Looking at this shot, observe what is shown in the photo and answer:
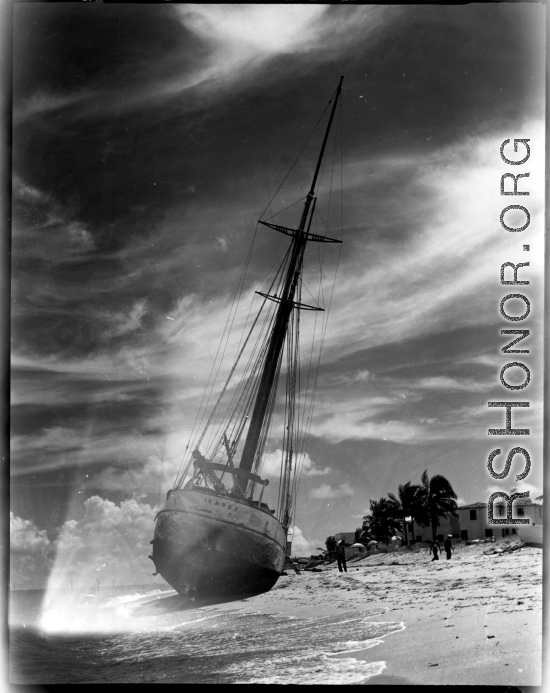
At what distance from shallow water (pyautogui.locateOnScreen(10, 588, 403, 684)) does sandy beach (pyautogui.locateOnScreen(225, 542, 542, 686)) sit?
16cm

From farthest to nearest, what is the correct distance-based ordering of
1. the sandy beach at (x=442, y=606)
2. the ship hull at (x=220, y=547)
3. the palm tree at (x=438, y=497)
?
the ship hull at (x=220, y=547) → the palm tree at (x=438, y=497) → the sandy beach at (x=442, y=606)

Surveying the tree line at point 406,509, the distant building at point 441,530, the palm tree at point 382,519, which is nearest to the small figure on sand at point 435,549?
the distant building at point 441,530

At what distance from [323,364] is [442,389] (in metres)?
1.34

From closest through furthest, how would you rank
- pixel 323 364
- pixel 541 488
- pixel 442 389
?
pixel 541 488, pixel 442 389, pixel 323 364

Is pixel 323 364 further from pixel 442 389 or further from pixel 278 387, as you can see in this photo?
pixel 442 389

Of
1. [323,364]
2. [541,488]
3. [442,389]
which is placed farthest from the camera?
[323,364]

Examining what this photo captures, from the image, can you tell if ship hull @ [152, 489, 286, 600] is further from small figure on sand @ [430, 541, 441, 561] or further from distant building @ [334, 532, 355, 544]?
small figure on sand @ [430, 541, 441, 561]

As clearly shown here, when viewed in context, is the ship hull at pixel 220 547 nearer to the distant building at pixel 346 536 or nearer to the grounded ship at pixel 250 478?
the grounded ship at pixel 250 478

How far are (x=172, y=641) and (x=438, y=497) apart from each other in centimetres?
325

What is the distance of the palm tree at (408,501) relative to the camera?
7613mm

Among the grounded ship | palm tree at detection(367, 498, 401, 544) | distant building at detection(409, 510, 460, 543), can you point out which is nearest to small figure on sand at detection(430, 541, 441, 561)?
distant building at detection(409, 510, 460, 543)

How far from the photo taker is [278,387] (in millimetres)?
8203

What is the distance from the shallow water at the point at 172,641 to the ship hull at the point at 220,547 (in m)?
0.23

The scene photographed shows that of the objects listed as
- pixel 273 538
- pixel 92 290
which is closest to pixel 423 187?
pixel 92 290
